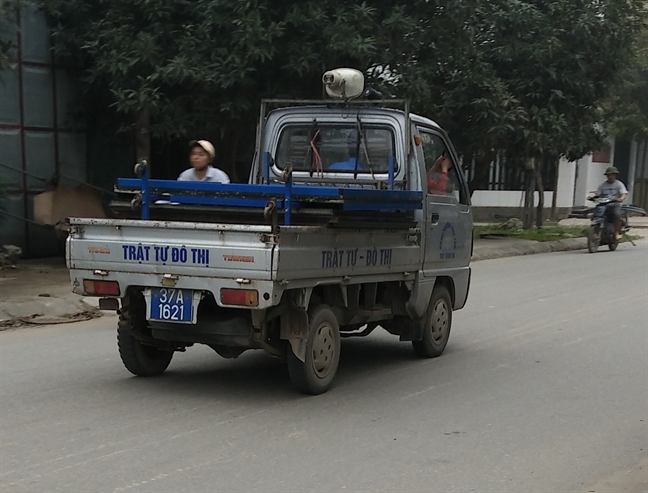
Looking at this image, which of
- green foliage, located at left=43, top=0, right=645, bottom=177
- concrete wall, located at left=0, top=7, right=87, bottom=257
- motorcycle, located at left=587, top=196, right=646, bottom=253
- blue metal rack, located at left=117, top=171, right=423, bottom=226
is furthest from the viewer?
motorcycle, located at left=587, top=196, right=646, bottom=253

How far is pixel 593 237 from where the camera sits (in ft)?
62.0

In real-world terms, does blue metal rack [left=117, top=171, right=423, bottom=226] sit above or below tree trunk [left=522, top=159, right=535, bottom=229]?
above

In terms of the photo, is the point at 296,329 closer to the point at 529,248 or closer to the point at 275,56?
the point at 275,56

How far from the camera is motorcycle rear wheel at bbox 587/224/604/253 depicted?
18.9 meters

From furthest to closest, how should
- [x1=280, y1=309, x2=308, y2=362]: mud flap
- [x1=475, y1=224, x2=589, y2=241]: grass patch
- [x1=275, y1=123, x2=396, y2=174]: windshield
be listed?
[x1=475, y1=224, x2=589, y2=241]: grass patch
[x1=275, y1=123, x2=396, y2=174]: windshield
[x1=280, y1=309, x2=308, y2=362]: mud flap

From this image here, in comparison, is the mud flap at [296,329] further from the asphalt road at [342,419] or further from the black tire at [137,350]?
the black tire at [137,350]

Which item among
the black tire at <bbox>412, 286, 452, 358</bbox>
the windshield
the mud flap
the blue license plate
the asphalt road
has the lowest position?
the asphalt road

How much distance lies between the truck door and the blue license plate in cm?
232

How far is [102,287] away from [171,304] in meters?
0.57

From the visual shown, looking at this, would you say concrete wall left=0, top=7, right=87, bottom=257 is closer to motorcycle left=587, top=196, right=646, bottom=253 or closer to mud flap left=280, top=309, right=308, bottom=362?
mud flap left=280, top=309, right=308, bottom=362

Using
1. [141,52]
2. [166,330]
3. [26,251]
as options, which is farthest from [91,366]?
[26,251]

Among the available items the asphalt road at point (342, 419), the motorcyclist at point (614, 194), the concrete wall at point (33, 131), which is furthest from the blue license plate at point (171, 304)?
the motorcyclist at point (614, 194)

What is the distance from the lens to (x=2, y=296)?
32.1ft

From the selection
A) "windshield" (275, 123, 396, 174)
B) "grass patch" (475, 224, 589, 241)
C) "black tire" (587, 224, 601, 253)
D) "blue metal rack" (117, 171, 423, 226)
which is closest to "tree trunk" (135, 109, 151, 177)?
"windshield" (275, 123, 396, 174)
